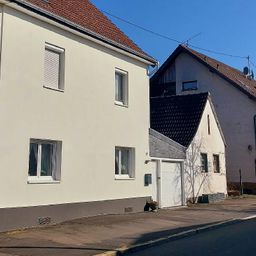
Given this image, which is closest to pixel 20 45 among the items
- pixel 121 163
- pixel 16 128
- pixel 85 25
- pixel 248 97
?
pixel 16 128

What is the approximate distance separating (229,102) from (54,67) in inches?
747

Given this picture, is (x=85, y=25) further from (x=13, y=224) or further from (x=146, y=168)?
(x=13, y=224)

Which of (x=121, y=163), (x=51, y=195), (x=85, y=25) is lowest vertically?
(x=51, y=195)

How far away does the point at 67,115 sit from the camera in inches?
532

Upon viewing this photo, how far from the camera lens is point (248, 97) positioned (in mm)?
29516

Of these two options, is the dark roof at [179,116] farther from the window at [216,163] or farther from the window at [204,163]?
the window at [216,163]

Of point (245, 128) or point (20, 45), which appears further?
point (245, 128)

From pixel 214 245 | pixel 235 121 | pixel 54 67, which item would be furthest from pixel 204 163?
pixel 214 245

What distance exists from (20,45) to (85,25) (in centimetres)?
325

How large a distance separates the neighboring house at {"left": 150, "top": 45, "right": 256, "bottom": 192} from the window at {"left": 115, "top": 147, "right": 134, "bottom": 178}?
48.3 feet

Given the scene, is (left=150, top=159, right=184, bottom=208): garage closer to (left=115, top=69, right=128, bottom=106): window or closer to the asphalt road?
(left=115, top=69, right=128, bottom=106): window

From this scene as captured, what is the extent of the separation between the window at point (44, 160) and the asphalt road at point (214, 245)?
428 cm

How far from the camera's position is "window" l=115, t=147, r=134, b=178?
16.0 metres

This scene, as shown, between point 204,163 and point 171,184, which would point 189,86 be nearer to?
point 204,163
